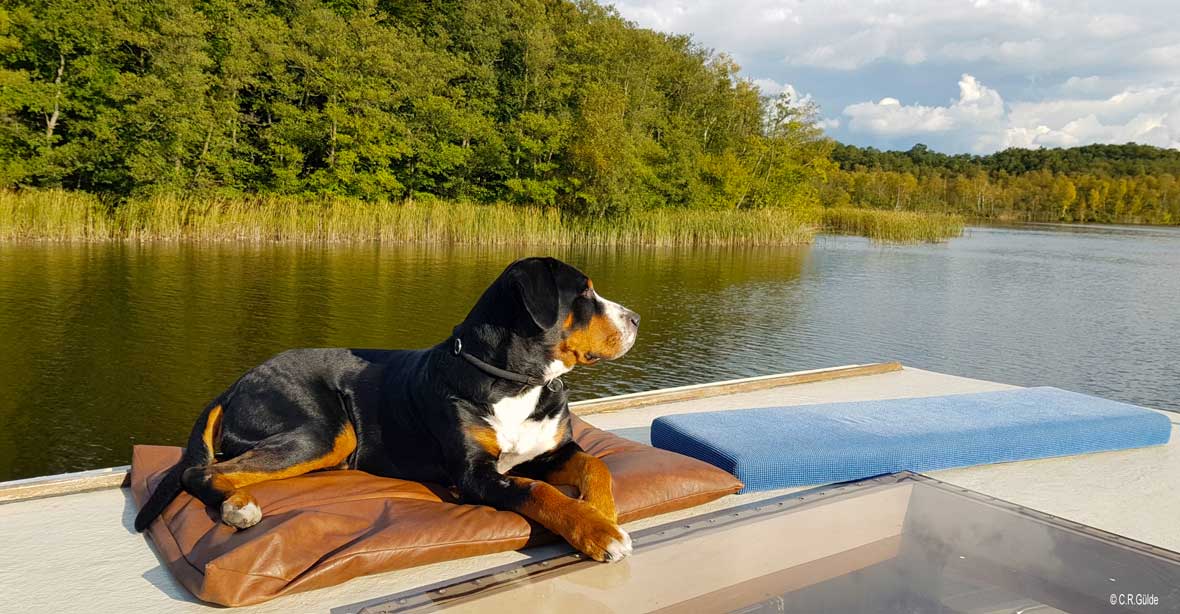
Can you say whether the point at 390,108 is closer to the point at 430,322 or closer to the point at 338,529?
the point at 430,322

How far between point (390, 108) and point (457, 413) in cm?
3345

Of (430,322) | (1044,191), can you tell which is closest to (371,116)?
(430,322)

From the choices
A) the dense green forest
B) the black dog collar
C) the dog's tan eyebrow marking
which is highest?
the dense green forest

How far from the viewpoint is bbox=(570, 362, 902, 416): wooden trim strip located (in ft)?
18.6

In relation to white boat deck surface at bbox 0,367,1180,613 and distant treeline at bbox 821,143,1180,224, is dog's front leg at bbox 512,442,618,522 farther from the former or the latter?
distant treeline at bbox 821,143,1180,224

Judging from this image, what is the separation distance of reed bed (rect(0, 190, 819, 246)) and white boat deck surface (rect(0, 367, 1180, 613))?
20.1 metres

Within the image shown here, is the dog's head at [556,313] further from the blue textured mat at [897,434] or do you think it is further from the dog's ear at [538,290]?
the blue textured mat at [897,434]

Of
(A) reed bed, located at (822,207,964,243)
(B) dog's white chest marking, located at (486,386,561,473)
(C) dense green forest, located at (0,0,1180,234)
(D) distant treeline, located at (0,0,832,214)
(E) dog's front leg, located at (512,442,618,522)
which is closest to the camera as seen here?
(E) dog's front leg, located at (512,442,618,522)

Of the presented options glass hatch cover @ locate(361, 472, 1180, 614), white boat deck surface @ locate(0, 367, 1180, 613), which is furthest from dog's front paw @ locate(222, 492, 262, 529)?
glass hatch cover @ locate(361, 472, 1180, 614)

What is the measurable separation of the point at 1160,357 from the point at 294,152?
91.0 feet

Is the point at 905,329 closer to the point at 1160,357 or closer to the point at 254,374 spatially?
the point at 1160,357

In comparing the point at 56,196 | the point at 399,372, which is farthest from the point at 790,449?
the point at 56,196

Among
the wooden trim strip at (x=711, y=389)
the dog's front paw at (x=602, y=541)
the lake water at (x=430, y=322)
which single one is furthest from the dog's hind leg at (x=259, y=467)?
the lake water at (x=430, y=322)

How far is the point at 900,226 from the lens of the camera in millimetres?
36500
